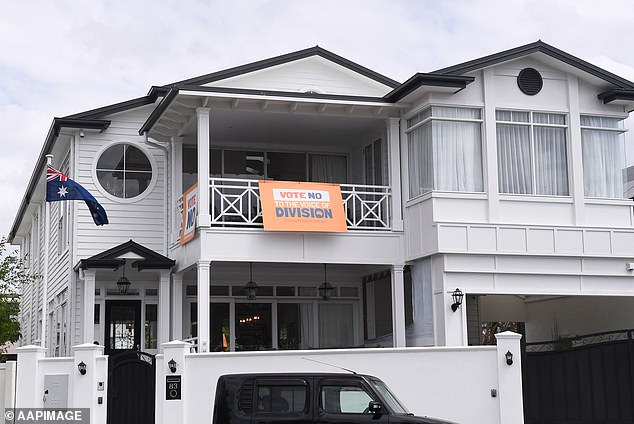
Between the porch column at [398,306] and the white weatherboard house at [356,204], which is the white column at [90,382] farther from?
→ the porch column at [398,306]

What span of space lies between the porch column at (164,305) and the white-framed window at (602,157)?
9870 millimetres

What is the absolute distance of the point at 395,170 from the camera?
21.5 meters

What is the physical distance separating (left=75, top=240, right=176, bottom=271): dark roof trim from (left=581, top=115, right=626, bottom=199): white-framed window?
975cm

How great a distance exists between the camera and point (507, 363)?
54.5 ft

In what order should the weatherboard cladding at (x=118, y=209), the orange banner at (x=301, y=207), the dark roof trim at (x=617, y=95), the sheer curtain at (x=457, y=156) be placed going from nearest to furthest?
the orange banner at (x=301, y=207)
the sheer curtain at (x=457, y=156)
the dark roof trim at (x=617, y=95)
the weatherboard cladding at (x=118, y=209)

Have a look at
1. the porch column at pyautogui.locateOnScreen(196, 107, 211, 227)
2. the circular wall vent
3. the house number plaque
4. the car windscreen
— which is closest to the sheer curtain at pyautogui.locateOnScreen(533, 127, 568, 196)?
the circular wall vent

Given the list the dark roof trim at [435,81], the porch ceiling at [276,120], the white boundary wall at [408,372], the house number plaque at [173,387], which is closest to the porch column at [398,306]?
the porch ceiling at [276,120]

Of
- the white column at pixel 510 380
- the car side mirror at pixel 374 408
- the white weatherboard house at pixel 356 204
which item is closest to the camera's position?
the car side mirror at pixel 374 408

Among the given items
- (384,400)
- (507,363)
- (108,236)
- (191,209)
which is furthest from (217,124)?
(384,400)

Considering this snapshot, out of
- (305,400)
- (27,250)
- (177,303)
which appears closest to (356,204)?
(177,303)

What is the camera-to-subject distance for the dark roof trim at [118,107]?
23.8 meters

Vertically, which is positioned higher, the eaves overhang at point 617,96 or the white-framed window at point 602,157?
the eaves overhang at point 617,96

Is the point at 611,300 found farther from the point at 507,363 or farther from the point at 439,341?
the point at 507,363

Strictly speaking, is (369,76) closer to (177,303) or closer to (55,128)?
(177,303)
